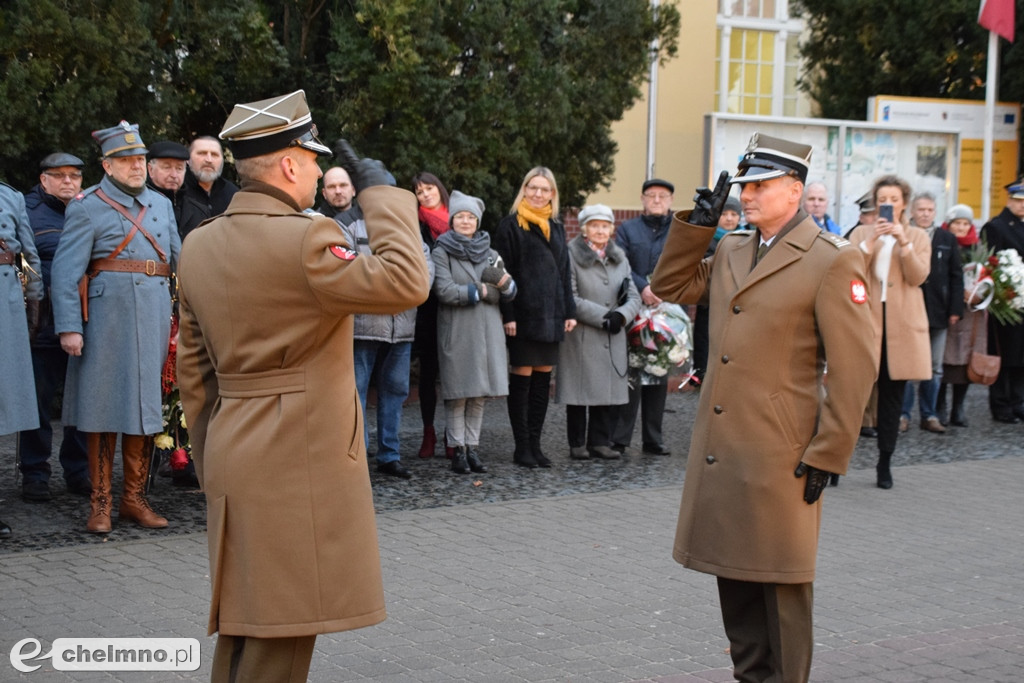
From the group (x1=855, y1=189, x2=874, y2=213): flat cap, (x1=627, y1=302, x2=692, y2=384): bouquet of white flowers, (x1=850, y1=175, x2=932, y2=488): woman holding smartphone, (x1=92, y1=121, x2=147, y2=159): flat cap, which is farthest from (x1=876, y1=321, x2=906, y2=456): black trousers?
(x1=92, y1=121, x2=147, y2=159): flat cap

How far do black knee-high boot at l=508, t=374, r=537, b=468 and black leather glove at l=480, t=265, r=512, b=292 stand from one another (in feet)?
2.62

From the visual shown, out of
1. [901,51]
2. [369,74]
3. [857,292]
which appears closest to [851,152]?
[901,51]

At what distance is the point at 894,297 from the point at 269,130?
704 centimetres

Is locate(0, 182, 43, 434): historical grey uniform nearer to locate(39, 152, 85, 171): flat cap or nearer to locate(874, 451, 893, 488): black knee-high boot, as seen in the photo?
locate(39, 152, 85, 171): flat cap

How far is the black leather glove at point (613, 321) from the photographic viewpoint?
9.98 m

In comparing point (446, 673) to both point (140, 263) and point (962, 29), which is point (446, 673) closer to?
point (140, 263)

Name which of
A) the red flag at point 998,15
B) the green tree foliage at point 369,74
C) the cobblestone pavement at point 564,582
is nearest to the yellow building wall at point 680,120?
the red flag at point 998,15

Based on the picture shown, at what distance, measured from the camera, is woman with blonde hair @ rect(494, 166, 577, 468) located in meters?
9.66

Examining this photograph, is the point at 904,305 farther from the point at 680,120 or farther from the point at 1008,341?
the point at 680,120

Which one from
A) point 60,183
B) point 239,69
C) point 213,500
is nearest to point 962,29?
point 239,69

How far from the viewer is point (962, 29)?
58.6 feet

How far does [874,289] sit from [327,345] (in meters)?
6.65

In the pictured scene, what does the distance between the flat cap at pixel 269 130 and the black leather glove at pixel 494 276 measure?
17.9 feet

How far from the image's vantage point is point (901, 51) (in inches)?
700
